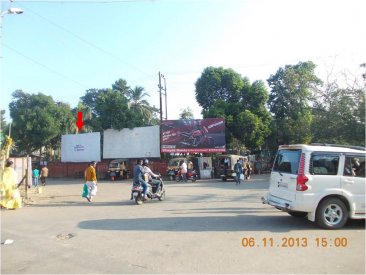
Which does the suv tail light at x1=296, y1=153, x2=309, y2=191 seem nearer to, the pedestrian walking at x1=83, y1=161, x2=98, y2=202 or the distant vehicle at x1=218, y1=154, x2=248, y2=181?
the pedestrian walking at x1=83, y1=161, x2=98, y2=202

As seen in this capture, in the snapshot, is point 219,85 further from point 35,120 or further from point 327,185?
point 327,185

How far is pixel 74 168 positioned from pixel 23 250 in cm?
3301

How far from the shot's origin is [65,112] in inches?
1806

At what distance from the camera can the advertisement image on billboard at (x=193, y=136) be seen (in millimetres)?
33000

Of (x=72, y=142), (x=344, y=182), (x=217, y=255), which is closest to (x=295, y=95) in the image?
(x=72, y=142)

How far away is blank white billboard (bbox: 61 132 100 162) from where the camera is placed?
128 feet

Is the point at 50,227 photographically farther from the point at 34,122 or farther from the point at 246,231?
the point at 34,122

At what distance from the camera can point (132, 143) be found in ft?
120

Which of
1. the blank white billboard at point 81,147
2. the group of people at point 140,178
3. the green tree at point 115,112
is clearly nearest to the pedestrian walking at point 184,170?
the green tree at point 115,112

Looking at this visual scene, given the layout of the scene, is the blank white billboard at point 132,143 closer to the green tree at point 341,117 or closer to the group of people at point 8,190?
the green tree at point 341,117
